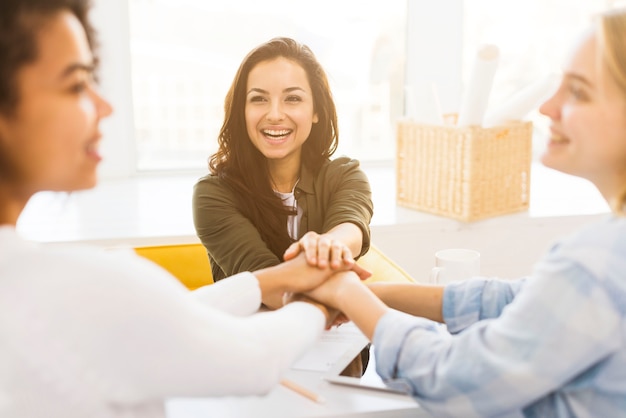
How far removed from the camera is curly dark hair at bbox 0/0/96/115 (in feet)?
2.11

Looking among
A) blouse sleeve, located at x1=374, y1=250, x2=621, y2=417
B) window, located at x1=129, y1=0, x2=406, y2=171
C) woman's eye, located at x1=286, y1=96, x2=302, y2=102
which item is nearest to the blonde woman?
blouse sleeve, located at x1=374, y1=250, x2=621, y2=417

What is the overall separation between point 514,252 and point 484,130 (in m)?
0.40

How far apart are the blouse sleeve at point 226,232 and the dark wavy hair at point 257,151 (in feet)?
0.11

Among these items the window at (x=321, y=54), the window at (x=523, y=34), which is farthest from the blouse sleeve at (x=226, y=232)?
the window at (x=523, y=34)

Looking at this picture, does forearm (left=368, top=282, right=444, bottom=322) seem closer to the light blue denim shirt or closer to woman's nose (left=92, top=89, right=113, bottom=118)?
the light blue denim shirt

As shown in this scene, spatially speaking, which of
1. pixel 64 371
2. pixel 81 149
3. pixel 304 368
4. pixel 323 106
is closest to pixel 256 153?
pixel 323 106

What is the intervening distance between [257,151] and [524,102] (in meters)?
0.79

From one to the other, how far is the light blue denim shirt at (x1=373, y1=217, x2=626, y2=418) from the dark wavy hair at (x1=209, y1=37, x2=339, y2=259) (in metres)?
0.72

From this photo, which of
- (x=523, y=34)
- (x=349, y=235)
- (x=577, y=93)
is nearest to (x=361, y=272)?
(x=349, y=235)

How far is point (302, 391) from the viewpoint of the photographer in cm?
98

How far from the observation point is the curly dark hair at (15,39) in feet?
2.11

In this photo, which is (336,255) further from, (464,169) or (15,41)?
(464,169)

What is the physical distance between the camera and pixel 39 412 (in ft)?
2.14

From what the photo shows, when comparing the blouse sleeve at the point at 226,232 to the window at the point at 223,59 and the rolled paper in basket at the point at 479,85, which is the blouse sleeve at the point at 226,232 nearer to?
the rolled paper in basket at the point at 479,85
